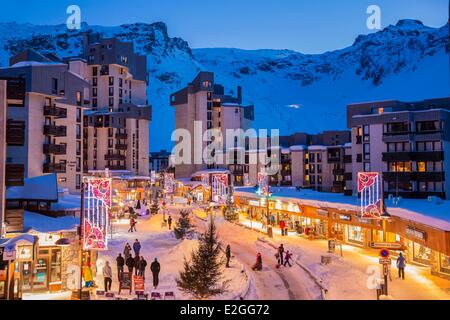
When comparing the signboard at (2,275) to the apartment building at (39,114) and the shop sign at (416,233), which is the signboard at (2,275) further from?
the apartment building at (39,114)

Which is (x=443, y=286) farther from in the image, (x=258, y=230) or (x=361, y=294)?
(x=258, y=230)

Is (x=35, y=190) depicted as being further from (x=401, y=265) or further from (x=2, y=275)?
(x=401, y=265)

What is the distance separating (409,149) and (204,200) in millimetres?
44069

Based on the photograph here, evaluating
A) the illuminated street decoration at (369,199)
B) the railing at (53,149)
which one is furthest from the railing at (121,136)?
the illuminated street decoration at (369,199)

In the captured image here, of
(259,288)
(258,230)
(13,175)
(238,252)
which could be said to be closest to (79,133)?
(258,230)

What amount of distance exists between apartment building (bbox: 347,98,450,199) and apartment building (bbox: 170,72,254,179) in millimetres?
46106

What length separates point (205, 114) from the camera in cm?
10331

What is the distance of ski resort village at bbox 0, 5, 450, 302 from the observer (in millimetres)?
20938

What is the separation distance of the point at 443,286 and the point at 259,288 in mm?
9044

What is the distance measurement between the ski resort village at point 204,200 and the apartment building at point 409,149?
0.51ft

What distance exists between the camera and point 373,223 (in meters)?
34.1

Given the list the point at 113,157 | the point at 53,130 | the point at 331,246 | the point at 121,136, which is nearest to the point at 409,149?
the point at 331,246

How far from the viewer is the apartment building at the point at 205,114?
336 ft
